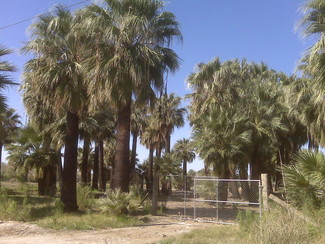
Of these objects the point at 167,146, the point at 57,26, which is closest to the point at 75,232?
the point at 57,26

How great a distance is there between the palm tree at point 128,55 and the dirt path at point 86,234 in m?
3.18

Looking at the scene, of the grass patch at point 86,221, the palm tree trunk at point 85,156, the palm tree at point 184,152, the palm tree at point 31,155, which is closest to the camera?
the grass patch at point 86,221

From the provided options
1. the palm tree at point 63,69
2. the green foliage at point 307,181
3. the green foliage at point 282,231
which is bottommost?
the green foliage at point 282,231

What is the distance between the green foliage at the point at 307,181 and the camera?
388 inches

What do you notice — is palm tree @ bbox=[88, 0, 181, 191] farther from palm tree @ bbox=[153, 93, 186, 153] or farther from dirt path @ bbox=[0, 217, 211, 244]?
palm tree @ bbox=[153, 93, 186, 153]

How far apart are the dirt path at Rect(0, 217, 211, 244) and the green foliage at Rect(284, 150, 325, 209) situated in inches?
158

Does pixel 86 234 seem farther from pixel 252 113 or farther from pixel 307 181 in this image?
pixel 252 113

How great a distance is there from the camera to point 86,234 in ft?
38.7

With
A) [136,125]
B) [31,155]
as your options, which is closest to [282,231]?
[31,155]

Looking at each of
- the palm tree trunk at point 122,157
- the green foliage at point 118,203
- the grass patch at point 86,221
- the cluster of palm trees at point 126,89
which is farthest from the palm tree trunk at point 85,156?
the grass patch at point 86,221

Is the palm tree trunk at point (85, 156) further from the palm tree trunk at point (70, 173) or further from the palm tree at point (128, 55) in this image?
the palm tree at point (128, 55)

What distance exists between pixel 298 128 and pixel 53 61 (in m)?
19.8

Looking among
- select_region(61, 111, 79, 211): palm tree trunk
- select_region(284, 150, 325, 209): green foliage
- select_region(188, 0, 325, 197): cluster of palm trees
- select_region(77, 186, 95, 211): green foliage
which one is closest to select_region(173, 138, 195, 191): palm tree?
select_region(188, 0, 325, 197): cluster of palm trees

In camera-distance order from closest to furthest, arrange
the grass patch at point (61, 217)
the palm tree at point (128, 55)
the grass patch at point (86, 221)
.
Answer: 1. the grass patch at point (86, 221)
2. the grass patch at point (61, 217)
3. the palm tree at point (128, 55)
